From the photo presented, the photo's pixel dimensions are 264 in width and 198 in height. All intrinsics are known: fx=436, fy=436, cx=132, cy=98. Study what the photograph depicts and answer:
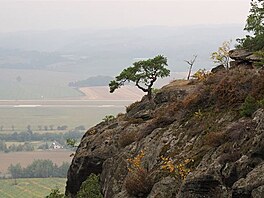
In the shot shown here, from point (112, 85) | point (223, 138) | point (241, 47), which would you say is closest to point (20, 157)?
point (112, 85)

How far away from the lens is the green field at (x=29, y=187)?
119 meters

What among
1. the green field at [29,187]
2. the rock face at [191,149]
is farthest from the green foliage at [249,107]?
the green field at [29,187]

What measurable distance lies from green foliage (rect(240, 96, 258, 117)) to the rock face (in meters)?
0.26

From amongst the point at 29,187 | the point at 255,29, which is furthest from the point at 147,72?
the point at 29,187

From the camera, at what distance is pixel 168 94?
31094mm

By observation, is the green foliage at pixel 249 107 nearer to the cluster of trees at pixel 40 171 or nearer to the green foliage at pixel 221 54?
the green foliage at pixel 221 54

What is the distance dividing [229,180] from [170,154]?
18.8 ft

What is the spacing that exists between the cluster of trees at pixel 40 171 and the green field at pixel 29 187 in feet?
17.6

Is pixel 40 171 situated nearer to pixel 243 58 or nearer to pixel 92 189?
pixel 92 189

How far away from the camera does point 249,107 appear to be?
17391mm

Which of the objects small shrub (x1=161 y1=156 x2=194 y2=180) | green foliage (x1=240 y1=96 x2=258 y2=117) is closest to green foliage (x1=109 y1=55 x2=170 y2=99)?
small shrub (x1=161 y1=156 x2=194 y2=180)

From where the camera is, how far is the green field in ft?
391

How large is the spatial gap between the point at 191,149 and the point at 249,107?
10.5 feet

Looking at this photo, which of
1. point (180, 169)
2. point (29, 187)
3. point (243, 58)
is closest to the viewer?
point (180, 169)
